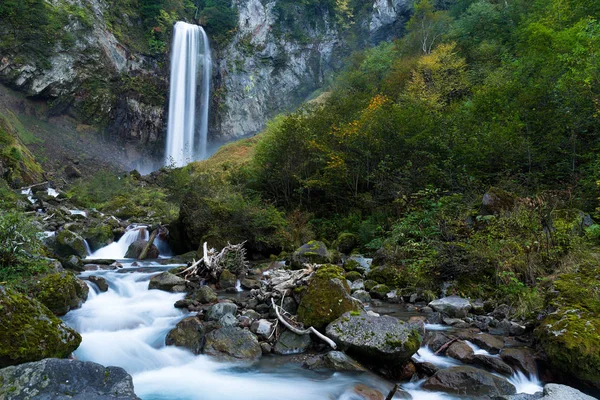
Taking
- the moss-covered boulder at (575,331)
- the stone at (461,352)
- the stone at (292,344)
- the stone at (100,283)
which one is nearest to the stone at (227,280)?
the stone at (100,283)

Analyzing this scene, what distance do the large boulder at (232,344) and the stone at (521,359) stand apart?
3.66 m

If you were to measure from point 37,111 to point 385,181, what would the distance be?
35.0 m

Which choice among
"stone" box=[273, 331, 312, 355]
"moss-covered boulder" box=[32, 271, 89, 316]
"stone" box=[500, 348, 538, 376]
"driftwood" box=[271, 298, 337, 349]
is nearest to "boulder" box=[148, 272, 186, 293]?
"moss-covered boulder" box=[32, 271, 89, 316]

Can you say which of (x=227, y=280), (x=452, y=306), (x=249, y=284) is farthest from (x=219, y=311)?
(x=452, y=306)

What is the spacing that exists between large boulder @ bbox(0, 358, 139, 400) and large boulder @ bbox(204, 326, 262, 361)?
2.28m

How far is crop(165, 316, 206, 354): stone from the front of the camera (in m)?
6.01

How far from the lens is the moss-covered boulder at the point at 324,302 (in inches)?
240

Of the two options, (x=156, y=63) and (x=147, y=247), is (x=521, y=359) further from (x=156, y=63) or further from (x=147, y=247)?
(x=156, y=63)

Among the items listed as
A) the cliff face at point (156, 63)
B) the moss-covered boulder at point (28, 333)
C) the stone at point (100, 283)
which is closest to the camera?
the moss-covered boulder at point (28, 333)

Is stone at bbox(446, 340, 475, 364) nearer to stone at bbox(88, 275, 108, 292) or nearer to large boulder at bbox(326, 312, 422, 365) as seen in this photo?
large boulder at bbox(326, 312, 422, 365)

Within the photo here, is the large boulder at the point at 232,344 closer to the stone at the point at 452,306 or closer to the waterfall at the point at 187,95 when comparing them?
the stone at the point at 452,306

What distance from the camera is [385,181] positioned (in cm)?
1514

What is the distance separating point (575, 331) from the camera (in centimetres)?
482

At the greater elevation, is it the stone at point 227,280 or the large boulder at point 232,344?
the stone at point 227,280
